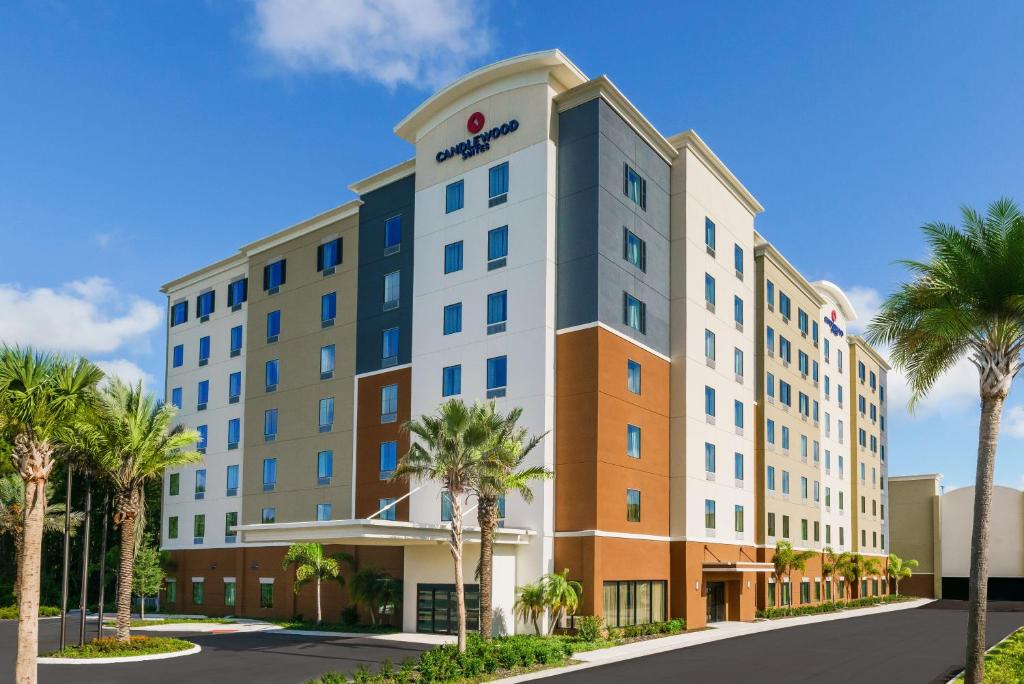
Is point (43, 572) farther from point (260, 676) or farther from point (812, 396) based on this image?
point (812, 396)

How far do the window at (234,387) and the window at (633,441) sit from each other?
2550cm

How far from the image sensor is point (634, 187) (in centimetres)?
4134

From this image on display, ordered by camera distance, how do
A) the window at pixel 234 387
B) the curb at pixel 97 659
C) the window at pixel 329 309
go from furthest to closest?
the window at pixel 234 387
the window at pixel 329 309
the curb at pixel 97 659

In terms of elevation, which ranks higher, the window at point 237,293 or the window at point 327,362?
the window at point 237,293

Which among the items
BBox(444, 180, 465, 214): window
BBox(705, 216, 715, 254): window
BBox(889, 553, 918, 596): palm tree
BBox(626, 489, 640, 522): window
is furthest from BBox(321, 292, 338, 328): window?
BBox(889, 553, 918, 596): palm tree

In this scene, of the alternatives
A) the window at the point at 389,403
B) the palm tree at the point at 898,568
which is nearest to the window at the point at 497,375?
the window at the point at 389,403

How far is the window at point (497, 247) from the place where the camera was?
132 feet

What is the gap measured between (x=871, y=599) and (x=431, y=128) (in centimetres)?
5092

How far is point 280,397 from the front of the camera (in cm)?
5119

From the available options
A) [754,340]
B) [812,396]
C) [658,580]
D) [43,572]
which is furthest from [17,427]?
[812,396]

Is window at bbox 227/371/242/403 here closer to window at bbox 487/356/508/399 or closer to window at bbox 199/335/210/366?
window at bbox 199/335/210/366

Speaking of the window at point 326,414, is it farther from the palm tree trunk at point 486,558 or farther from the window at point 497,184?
the palm tree trunk at point 486,558

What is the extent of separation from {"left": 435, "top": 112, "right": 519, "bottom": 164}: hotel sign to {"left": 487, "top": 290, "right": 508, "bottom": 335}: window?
22.3ft

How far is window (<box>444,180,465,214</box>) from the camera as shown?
42509 mm
